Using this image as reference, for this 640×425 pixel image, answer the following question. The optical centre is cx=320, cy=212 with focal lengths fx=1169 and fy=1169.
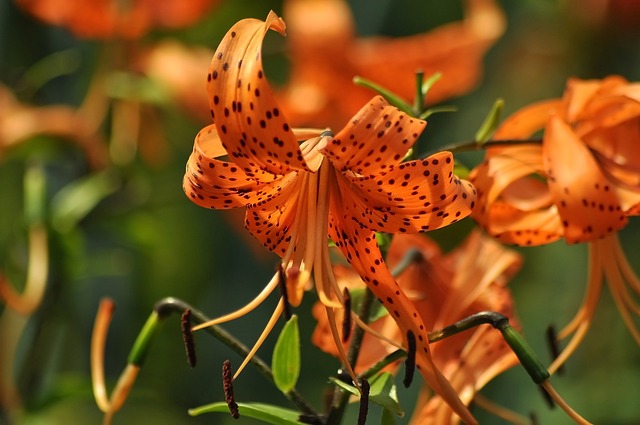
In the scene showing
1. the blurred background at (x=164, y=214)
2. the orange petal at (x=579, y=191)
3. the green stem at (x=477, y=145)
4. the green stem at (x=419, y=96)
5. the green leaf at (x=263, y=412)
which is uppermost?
the green stem at (x=419, y=96)

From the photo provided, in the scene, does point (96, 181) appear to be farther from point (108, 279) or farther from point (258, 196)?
point (258, 196)

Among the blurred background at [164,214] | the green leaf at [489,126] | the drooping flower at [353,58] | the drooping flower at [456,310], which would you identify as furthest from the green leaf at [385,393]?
the drooping flower at [353,58]

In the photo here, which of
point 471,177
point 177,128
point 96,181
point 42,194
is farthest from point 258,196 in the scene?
point 177,128

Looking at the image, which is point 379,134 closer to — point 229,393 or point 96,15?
point 229,393

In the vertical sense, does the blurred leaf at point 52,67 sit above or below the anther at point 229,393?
below

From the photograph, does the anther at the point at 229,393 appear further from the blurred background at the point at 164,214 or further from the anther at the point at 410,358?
the blurred background at the point at 164,214

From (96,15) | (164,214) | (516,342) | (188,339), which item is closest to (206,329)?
(188,339)

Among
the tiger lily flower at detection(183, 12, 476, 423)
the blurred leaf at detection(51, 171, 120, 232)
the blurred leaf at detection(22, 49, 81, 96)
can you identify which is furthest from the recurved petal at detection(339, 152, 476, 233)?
the blurred leaf at detection(22, 49, 81, 96)
